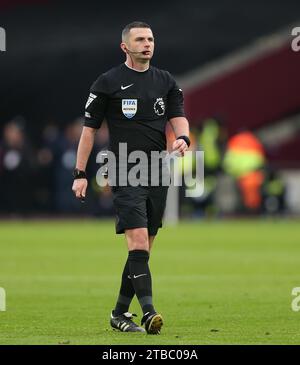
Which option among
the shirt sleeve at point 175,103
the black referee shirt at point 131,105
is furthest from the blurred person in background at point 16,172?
the black referee shirt at point 131,105

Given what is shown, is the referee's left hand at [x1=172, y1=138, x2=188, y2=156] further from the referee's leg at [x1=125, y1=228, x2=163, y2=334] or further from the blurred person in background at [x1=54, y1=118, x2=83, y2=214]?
the blurred person in background at [x1=54, y1=118, x2=83, y2=214]

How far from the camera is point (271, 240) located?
23000 millimetres

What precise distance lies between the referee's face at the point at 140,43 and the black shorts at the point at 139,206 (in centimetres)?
111

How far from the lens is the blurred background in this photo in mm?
33688

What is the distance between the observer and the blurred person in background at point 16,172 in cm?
3188

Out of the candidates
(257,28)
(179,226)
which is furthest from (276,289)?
(257,28)

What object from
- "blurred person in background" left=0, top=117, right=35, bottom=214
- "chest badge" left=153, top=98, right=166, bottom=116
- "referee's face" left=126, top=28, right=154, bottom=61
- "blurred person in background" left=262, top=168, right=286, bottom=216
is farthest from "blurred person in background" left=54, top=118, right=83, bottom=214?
"referee's face" left=126, top=28, right=154, bottom=61

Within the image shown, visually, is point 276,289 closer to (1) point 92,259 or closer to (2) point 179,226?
(1) point 92,259

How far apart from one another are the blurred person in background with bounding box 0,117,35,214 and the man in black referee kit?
20193mm

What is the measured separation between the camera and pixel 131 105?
35.4 ft

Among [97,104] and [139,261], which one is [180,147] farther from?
[139,261]

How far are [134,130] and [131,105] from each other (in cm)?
21

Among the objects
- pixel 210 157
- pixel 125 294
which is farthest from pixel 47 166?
pixel 125 294
